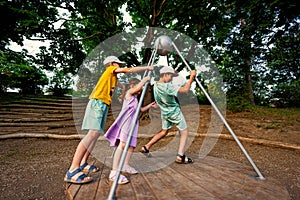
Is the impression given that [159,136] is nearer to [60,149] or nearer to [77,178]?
[77,178]

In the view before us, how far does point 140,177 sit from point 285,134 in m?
5.82

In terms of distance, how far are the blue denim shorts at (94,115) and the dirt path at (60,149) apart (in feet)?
4.72

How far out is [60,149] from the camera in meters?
6.03

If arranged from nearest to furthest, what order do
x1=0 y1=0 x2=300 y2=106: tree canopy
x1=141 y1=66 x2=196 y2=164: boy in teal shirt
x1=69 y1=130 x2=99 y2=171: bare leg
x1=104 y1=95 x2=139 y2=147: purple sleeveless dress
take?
x1=69 y1=130 x2=99 y2=171: bare leg → x1=104 y1=95 x2=139 y2=147: purple sleeveless dress → x1=141 y1=66 x2=196 y2=164: boy in teal shirt → x1=0 y1=0 x2=300 y2=106: tree canopy

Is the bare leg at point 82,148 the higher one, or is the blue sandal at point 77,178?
the bare leg at point 82,148

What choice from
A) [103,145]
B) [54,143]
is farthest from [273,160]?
[54,143]

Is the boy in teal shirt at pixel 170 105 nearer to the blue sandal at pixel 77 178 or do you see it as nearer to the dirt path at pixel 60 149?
the dirt path at pixel 60 149

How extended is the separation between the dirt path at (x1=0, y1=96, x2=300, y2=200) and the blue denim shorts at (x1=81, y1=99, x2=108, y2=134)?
144cm

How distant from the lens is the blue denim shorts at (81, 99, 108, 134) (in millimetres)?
2355

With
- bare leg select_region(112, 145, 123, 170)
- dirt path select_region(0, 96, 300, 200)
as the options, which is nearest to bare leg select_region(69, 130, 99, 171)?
bare leg select_region(112, 145, 123, 170)

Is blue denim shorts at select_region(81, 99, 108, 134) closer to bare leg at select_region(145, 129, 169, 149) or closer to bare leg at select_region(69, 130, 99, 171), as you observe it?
bare leg at select_region(69, 130, 99, 171)

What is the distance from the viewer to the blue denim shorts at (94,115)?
2.36 meters

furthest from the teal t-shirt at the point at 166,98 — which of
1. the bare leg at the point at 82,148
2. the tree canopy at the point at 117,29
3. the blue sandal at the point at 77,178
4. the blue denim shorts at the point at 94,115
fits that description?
the tree canopy at the point at 117,29

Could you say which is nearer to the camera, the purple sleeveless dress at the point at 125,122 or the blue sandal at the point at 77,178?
the blue sandal at the point at 77,178
